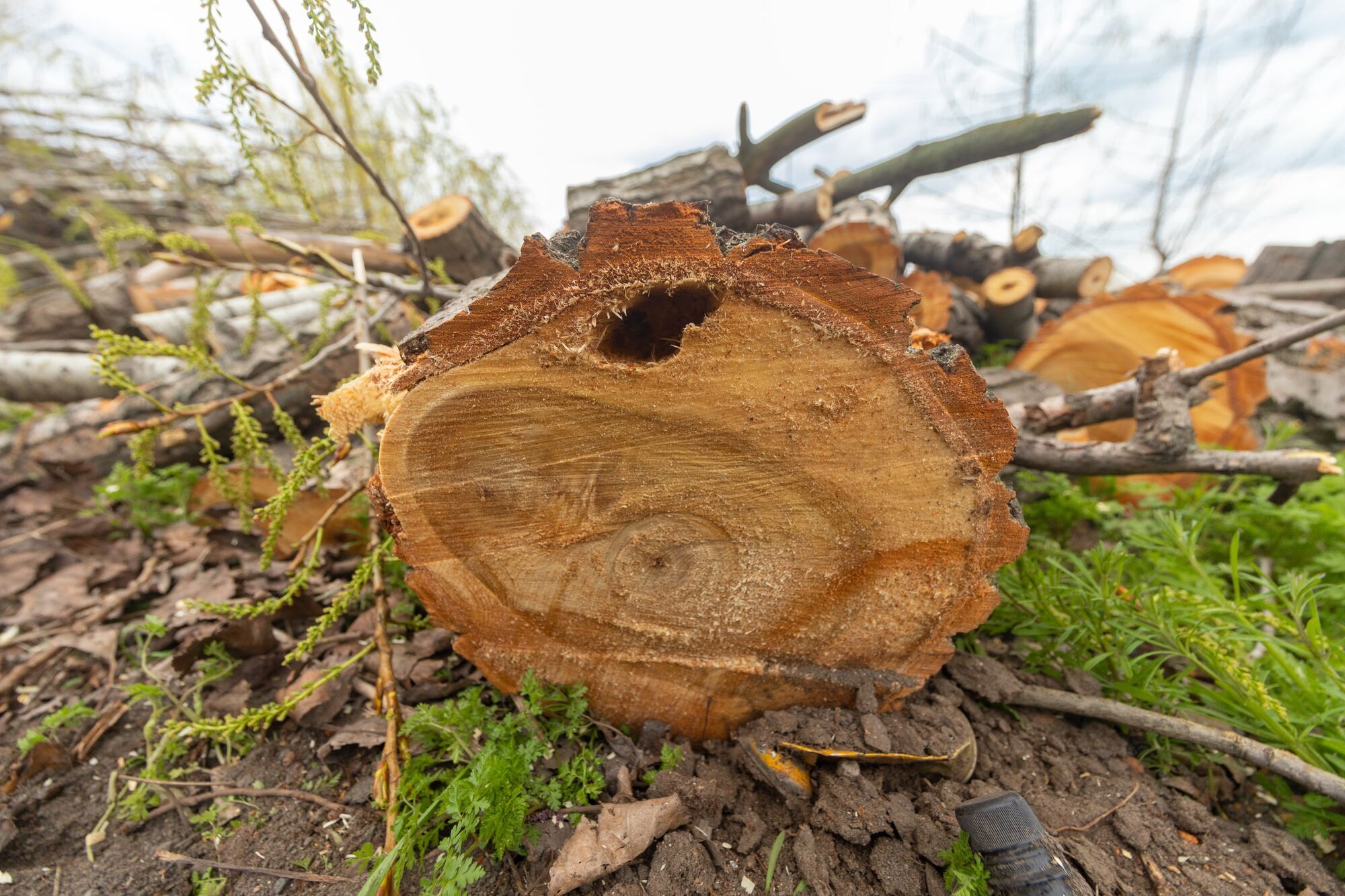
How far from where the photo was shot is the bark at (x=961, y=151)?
4035mm

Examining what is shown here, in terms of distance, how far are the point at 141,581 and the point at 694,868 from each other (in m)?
2.53

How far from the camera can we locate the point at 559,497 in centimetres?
121

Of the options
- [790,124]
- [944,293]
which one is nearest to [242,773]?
[944,293]

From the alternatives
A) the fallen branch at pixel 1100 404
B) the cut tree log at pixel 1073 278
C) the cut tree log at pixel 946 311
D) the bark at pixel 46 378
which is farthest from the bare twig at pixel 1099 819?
the bark at pixel 46 378

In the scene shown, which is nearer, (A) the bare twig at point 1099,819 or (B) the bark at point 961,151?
(A) the bare twig at point 1099,819

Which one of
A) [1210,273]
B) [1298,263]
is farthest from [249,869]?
[1298,263]

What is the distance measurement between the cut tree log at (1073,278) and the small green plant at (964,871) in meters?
4.23

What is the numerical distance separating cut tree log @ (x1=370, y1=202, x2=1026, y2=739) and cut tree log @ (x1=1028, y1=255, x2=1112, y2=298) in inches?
151

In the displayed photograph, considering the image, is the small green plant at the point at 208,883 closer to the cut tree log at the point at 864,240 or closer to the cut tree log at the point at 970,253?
the cut tree log at the point at 864,240

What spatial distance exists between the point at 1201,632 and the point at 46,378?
6.22m

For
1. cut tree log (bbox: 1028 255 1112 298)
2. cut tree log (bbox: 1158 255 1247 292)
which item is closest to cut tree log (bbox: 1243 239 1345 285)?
cut tree log (bbox: 1158 255 1247 292)

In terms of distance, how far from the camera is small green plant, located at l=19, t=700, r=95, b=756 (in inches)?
63.3

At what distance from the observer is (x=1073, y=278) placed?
13.3 ft

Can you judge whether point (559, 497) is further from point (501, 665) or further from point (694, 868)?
point (694, 868)
